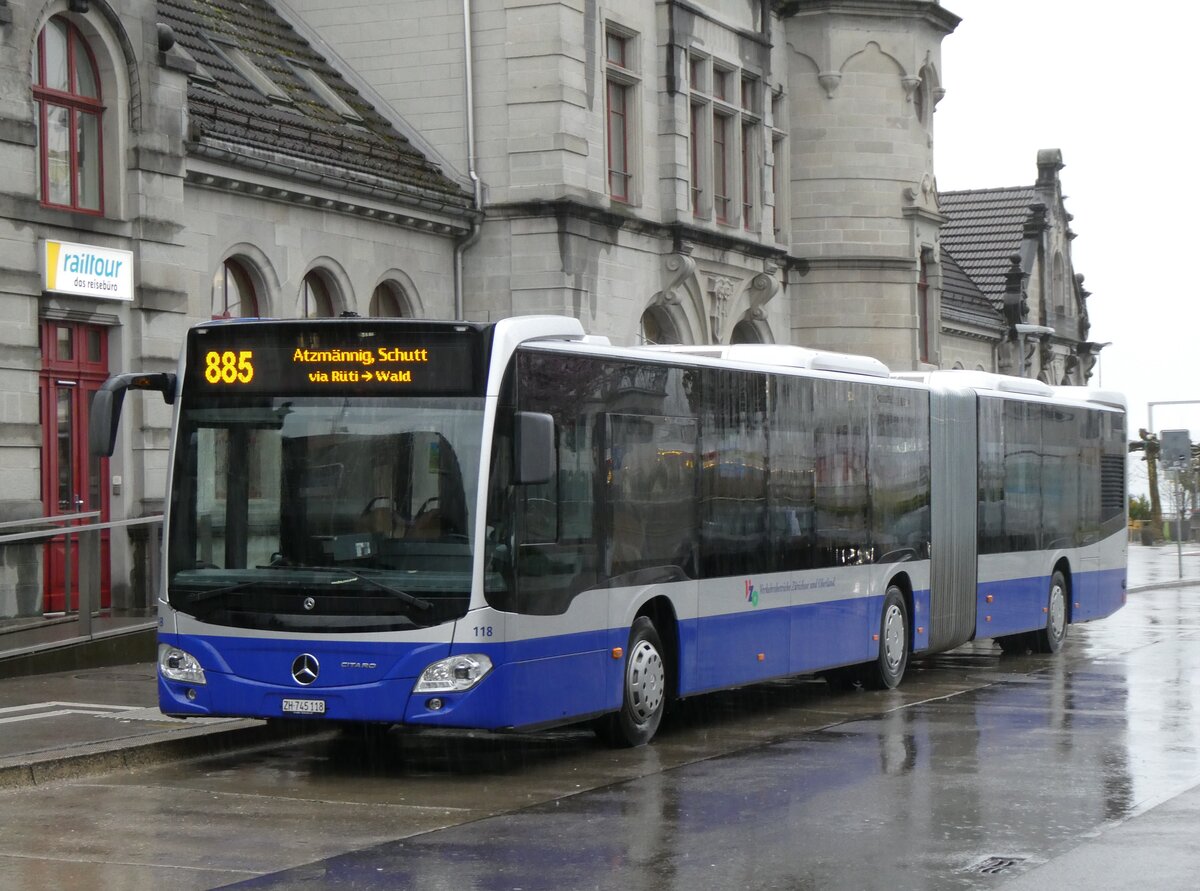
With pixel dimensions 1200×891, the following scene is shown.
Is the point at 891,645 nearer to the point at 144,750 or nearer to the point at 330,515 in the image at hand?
the point at 330,515

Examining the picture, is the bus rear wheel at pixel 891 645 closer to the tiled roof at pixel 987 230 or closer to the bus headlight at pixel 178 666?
the bus headlight at pixel 178 666

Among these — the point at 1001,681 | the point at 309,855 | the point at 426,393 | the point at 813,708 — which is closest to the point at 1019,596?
the point at 1001,681

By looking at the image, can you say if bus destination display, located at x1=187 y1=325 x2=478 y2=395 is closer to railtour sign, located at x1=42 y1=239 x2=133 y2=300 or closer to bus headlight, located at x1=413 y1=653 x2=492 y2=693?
bus headlight, located at x1=413 y1=653 x2=492 y2=693

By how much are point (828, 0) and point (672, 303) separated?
8.45 meters

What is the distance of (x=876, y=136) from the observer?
1495 inches

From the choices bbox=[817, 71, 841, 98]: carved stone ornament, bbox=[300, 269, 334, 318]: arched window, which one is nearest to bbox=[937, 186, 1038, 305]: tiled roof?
bbox=[817, 71, 841, 98]: carved stone ornament

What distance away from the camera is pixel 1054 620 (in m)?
23.2

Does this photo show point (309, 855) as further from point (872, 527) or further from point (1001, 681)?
point (1001, 681)

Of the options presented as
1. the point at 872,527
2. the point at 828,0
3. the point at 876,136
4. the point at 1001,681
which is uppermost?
the point at 828,0

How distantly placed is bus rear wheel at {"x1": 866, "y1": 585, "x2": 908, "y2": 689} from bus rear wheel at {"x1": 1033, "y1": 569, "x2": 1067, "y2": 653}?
425 cm

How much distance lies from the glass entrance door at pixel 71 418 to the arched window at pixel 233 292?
301 centimetres

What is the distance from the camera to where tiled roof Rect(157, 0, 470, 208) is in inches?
938

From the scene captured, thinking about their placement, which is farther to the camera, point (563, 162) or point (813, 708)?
point (563, 162)

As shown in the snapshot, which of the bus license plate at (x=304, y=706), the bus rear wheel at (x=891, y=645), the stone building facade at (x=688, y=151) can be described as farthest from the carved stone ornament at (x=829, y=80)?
the bus license plate at (x=304, y=706)
